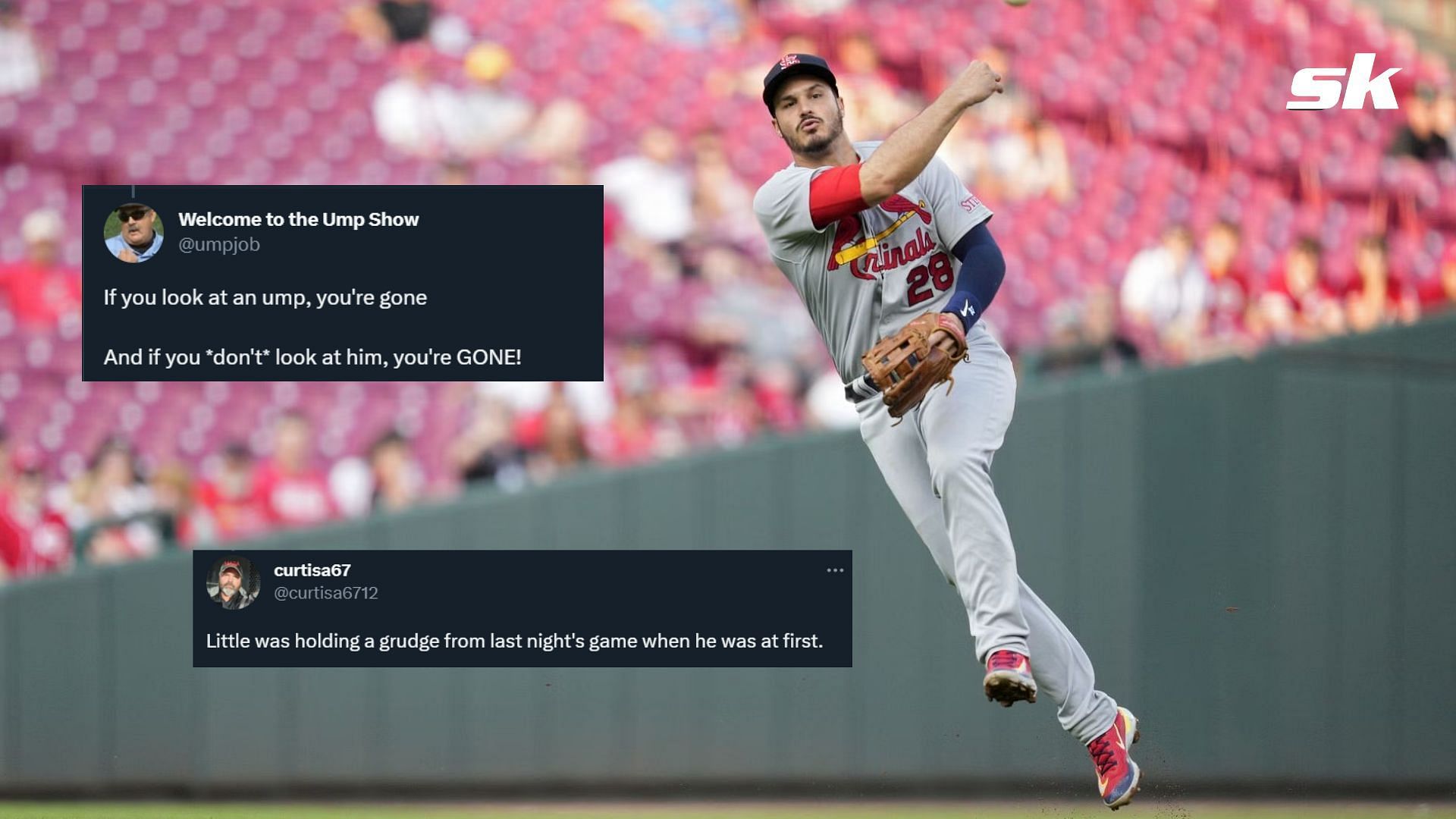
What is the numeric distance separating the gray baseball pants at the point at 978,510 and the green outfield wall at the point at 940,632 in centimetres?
128

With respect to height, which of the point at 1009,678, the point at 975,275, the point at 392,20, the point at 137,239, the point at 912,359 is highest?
the point at 392,20

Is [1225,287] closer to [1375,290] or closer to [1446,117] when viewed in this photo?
[1375,290]

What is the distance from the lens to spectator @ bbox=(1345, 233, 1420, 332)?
445cm

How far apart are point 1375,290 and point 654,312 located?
2288mm

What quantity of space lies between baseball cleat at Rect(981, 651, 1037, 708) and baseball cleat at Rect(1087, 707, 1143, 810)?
1.13 feet

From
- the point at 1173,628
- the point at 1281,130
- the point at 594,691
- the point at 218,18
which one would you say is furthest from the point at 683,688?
the point at 218,18

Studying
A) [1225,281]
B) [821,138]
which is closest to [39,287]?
[821,138]

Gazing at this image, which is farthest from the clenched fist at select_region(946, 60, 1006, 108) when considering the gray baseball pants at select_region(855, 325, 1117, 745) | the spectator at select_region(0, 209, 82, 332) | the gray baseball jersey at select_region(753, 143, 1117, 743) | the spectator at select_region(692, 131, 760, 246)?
the spectator at select_region(0, 209, 82, 332)

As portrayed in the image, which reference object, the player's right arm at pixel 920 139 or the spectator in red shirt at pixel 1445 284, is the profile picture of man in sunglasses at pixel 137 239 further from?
the spectator in red shirt at pixel 1445 284

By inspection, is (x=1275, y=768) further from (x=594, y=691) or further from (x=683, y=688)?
(x=594, y=691)

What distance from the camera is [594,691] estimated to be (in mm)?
4133

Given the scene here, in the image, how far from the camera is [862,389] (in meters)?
2.56

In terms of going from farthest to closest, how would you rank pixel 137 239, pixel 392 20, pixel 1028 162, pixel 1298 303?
pixel 392 20 < pixel 1028 162 < pixel 1298 303 < pixel 137 239

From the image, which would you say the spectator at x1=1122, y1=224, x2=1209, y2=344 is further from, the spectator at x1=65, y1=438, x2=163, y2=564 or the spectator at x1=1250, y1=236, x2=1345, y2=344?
the spectator at x1=65, y1=438, x2=163, y2=564
